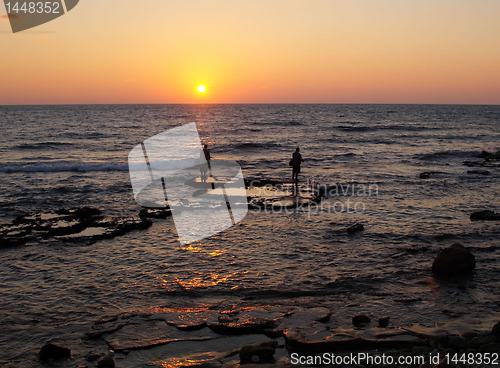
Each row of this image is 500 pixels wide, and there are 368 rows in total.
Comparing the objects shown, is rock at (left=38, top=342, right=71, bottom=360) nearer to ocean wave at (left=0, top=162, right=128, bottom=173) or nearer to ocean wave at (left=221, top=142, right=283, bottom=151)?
ocean wave at (left=0, top=162, right=128, bottom=173)

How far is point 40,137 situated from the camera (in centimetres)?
→ 5894

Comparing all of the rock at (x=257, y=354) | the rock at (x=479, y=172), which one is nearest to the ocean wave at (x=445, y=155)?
the rock at (x=479, y=172)

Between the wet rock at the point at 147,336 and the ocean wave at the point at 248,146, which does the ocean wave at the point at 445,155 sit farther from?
the wet rock at the point at 147,336

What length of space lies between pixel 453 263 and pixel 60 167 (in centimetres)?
3110

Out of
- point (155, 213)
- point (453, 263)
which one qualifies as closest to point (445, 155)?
point (155, 213)

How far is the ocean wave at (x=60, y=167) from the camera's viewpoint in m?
34.1

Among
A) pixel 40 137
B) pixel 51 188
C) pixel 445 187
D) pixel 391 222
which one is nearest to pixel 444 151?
pixel 445 187

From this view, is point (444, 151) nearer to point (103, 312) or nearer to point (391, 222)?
point (391, 222)

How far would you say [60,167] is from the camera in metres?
35.4

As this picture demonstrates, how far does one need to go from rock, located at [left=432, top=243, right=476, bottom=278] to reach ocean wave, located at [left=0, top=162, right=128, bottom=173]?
27753mm

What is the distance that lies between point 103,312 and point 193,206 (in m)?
10.4

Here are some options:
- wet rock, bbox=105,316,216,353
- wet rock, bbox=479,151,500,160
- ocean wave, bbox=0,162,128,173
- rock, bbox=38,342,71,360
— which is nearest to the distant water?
rock, bbox=38,342,71,360

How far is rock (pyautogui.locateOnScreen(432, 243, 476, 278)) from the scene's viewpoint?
11.5m

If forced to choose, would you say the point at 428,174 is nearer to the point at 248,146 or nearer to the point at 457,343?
the point at 457,343
